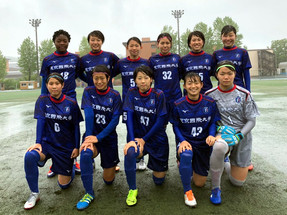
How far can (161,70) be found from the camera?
382 centimetres

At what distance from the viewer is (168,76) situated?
12.5 feet

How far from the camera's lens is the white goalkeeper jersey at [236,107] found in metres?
2.95

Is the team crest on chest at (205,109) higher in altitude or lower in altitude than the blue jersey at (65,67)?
lower

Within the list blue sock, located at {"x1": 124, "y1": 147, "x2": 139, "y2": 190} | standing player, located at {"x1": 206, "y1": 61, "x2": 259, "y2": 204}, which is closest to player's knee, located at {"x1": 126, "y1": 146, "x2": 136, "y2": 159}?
blue sock, located at {"x1": 124, "y1": 147, "x2": 139, "y2": 190}

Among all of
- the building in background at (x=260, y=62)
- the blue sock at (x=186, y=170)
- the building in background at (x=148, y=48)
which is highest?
the building in background at (x=148, y=48)

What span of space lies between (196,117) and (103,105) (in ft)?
4.28

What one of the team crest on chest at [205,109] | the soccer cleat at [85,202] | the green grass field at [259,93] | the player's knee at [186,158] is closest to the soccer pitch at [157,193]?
the soccer cleat at [85,202]

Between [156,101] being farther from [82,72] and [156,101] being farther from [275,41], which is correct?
[275,41]

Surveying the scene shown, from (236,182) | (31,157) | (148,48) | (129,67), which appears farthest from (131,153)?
(148,48)

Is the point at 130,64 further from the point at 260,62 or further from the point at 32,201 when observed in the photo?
the point at 260,62

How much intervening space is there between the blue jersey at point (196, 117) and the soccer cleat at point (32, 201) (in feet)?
6.46

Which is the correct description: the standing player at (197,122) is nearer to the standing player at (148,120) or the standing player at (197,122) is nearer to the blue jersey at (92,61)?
the standing player at (148,120)

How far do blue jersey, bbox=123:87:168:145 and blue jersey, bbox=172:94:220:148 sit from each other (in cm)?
25

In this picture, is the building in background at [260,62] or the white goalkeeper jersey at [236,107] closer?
the white goalkeeper jersey at [236,107]
